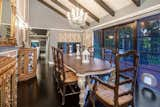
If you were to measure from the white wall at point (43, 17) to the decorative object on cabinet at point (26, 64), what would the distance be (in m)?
3.79

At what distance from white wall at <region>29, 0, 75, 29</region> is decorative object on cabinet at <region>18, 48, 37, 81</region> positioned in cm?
379

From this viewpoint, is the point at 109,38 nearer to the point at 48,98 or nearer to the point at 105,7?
the point at 105,7

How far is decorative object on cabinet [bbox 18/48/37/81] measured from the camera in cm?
390

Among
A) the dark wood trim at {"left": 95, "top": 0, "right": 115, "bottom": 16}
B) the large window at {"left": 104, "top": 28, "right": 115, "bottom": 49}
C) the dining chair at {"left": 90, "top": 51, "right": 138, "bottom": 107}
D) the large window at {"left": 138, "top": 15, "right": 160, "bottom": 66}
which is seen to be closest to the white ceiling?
the dark wood trim at {"left": 95, "top": 0, "right": 115, "bottom": 16}

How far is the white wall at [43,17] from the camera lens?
7621 millimetres

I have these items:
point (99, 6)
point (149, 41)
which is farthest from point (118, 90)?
point (99, 6)

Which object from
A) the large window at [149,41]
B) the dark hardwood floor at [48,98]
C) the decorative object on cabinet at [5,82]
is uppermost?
the large window at [149,41]

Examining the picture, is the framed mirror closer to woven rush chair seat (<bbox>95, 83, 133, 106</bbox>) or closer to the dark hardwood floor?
the dark hardwood floor

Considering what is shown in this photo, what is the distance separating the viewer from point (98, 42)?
22.4ft

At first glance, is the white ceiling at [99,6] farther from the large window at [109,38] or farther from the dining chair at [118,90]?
the dining chair at [118,90]

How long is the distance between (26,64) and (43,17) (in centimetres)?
449

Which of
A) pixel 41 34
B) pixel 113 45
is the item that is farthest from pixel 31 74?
pixel 41 34

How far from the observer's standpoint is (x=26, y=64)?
161 inches

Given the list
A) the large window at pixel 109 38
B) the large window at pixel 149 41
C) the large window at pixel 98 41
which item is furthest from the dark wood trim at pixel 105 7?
the large window at pixel 98 41
